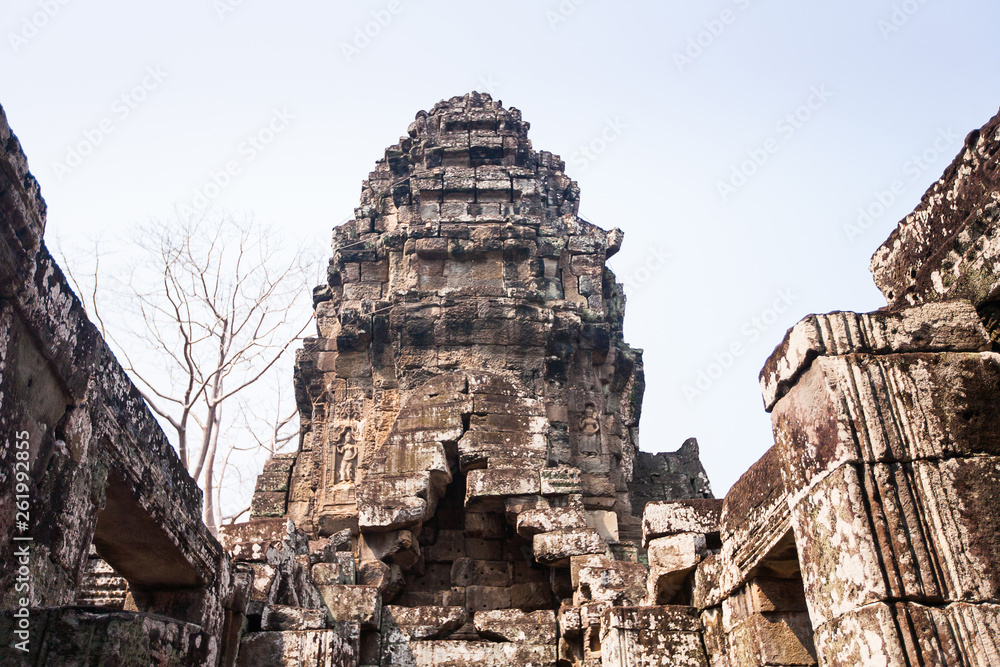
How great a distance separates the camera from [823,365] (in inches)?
142

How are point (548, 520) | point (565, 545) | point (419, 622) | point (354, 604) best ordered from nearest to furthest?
point (354, 604), point (419, 622), point (565, 545), point (548, 520)

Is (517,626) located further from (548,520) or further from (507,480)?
(507,480)

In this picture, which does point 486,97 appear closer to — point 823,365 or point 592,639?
point 592,639

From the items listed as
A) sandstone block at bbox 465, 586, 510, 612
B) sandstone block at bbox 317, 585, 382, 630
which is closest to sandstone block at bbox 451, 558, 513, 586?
sandstone block at bbox 465, 586, 510, 612

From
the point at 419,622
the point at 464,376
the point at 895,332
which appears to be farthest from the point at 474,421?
the point at 895,332

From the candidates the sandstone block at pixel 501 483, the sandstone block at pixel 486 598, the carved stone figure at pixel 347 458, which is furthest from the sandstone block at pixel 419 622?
the carved stone figure at pixel 347 458

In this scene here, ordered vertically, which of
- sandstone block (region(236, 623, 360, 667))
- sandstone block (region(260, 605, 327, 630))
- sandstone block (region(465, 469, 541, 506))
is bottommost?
sandstone block (region(236, 623, 360, 667))

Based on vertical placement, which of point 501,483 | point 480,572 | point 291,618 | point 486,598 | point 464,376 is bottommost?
point 291,618

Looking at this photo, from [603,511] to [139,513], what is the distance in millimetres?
6414

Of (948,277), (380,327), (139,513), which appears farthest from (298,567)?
(948,277)

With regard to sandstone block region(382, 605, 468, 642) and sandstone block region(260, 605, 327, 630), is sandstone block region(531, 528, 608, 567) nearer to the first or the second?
sandstone block region(382, 605, 468, 642)

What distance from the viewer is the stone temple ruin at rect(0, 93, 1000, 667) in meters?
3.35

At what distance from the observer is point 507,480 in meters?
9.16

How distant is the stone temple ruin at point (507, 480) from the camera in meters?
3.35
